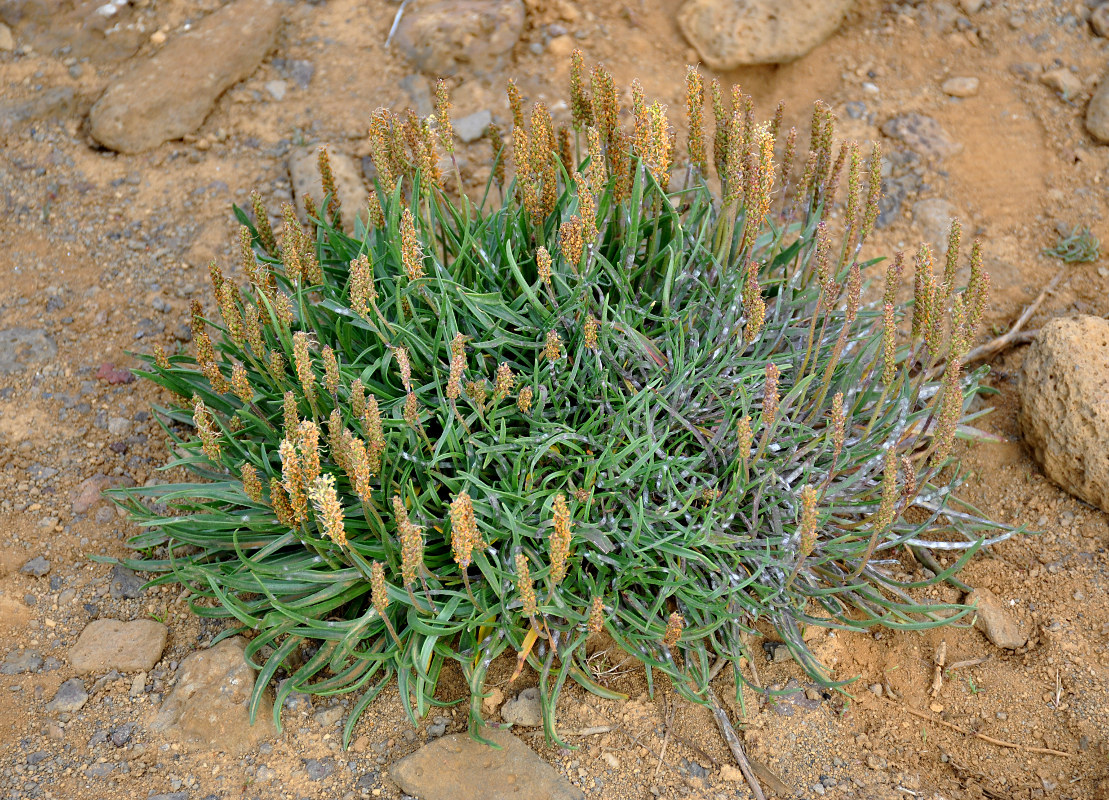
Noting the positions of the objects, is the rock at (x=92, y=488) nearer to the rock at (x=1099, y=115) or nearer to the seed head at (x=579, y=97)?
the seed head at (x=579, y=97)

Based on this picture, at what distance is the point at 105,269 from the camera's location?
3.93 metres

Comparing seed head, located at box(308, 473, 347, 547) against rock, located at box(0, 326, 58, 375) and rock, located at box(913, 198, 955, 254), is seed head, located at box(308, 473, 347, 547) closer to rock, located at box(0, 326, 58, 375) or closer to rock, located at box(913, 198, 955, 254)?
rock, located at box(0, 326, 58, 375)

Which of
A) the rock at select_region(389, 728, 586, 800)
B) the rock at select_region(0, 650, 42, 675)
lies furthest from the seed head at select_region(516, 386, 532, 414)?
the rock at select_region(0, 650, 42, 675)

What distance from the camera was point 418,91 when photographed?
Result: 469 centimetres

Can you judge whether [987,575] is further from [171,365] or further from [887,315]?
[171,365]

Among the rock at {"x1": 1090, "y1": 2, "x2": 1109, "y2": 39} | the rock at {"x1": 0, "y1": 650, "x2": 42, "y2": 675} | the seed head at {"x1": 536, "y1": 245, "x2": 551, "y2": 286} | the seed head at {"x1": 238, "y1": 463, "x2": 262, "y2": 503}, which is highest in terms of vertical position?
the seed head at {"x1": 536, "y1": 245, "x2": 551, "y2": 286}

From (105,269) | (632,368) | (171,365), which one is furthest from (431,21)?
(632,368)

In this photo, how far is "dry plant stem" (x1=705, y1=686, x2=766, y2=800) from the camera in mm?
2494

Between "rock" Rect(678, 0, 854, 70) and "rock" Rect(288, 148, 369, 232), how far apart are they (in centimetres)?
197

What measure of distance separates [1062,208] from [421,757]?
142 inches

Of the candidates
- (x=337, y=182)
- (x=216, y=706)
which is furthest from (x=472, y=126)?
(x=216, y=706)

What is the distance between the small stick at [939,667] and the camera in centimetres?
274

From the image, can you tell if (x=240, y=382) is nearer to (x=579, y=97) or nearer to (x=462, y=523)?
(x=462, y=523)

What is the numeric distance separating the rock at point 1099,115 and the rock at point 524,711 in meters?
3.72
